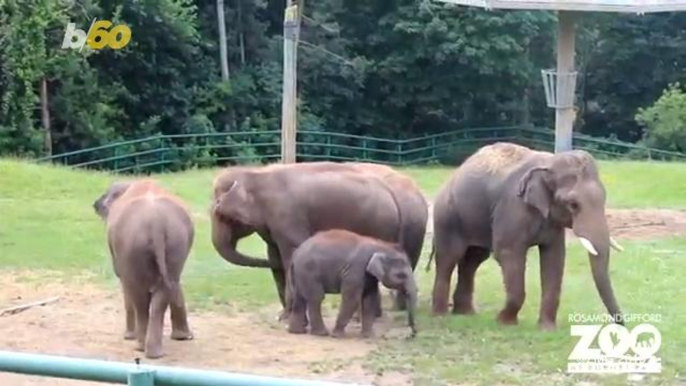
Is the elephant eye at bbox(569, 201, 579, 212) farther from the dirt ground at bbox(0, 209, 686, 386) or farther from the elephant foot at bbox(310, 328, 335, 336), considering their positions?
the elephant foot at bbox(310, 328, 335, 336)

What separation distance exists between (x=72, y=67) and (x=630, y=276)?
23.3m

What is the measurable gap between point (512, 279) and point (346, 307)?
1.28 m

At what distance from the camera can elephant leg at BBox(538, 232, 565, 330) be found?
34.8ft

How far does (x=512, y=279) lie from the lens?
10641mm

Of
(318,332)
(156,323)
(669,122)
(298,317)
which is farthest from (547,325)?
(669,122)

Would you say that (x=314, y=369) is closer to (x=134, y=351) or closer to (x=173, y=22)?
(x=134, y=351)

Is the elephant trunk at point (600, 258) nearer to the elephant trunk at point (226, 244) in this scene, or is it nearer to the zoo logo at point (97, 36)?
the elephant trunk at point (226, 244)

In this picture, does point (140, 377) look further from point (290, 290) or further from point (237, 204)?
point (237, 204)

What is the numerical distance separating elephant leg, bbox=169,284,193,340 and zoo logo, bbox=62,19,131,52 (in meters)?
23.5

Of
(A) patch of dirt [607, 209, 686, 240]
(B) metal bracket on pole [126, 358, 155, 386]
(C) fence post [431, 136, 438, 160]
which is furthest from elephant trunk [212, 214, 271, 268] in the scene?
(C) fence post [431, 136, 438, 160]

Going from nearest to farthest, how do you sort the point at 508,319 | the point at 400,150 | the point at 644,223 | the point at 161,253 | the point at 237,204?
the point at 161,253 → the point at 508,319 → the point at 237,204 → the point at 644,223 → the point at 400,150

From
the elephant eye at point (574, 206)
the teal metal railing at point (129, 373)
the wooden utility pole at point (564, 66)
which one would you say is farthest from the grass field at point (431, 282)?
the teal metal railing at point (129, 373)

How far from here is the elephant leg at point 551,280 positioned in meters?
10.6

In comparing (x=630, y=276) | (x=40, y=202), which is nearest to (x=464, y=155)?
(x=40, y=202)
